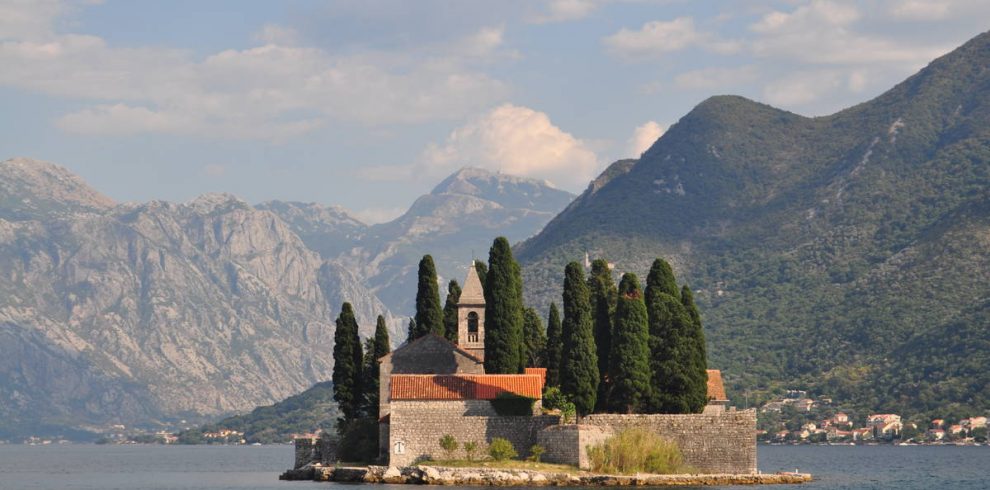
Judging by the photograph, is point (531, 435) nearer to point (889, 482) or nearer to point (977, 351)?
point (889, 482)

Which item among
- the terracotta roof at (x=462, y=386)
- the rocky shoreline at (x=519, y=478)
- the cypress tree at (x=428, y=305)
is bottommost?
the rocky shoreline at (x=519, y=478)

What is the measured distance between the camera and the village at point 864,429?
596 feet

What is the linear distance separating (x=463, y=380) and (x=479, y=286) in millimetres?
9132

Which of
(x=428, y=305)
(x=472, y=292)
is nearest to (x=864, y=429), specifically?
(x=428, y=305)

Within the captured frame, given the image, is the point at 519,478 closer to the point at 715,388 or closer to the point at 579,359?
the point at 579,359

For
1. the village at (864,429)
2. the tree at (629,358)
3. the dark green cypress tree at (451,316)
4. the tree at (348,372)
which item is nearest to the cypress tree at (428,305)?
the dark green cypress tree at (451,316)

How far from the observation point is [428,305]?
90000 mm

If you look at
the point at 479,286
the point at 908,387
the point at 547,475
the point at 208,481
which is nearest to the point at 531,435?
the point at 547,475

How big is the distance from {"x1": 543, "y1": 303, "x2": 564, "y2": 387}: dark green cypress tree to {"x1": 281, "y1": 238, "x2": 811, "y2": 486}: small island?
0.39 feet

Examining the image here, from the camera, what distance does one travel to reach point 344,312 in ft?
313

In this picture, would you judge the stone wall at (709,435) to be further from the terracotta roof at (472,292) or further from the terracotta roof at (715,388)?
the terracotta roof at (472,292)

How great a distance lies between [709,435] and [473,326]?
14.9 m

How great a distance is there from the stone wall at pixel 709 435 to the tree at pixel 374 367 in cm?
1991

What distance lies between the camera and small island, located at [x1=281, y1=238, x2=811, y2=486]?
77.1m
